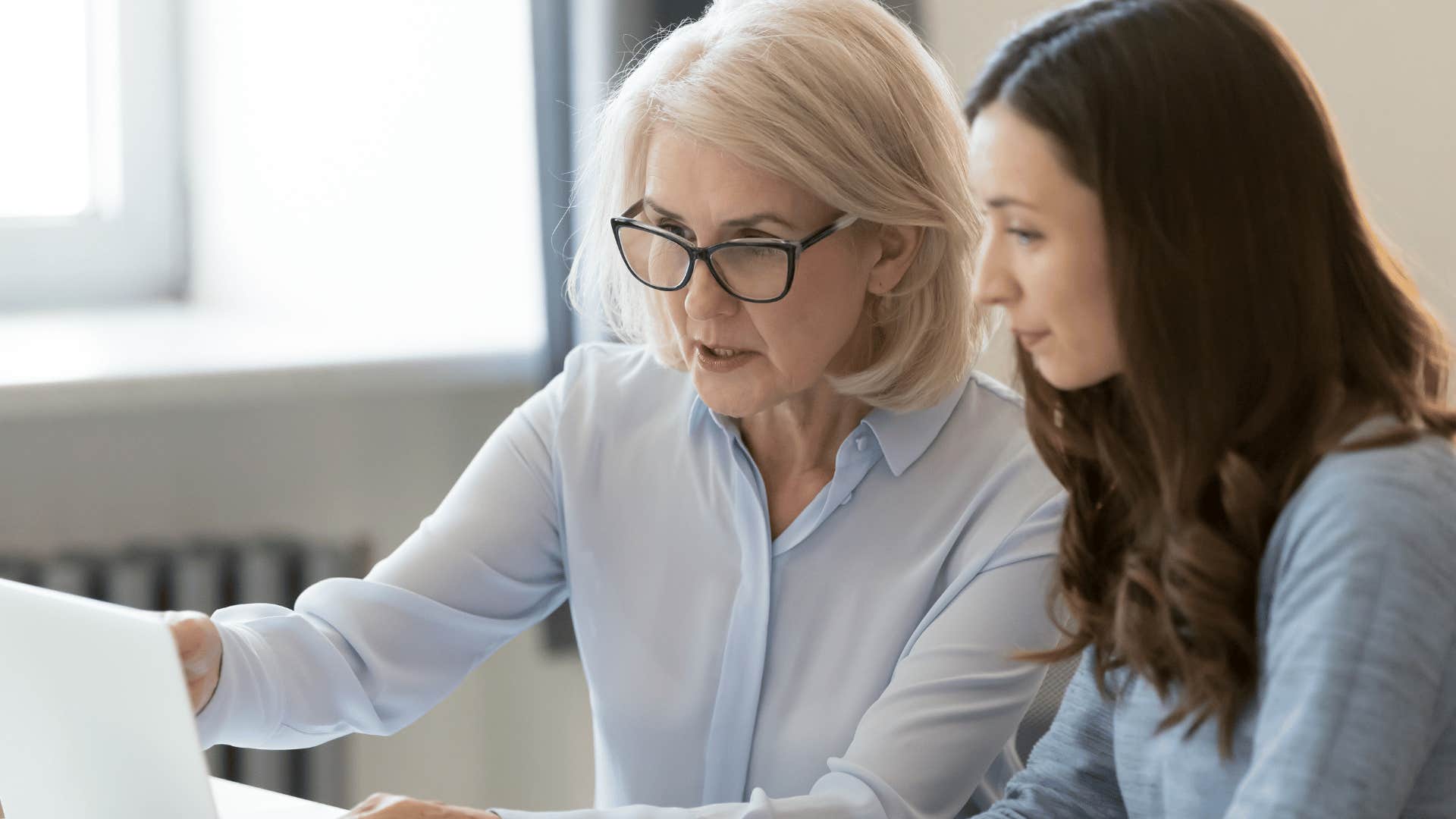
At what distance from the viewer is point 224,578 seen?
2.28 meters

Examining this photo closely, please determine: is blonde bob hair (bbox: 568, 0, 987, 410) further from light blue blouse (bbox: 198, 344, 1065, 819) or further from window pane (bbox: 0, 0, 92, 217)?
window pane (bbox: 0, 0, 92, 217)

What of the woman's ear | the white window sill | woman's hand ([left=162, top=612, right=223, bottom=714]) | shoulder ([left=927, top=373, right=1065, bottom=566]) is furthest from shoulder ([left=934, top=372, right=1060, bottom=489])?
the white window sill

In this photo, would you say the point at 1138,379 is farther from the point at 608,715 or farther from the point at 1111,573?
the point at 608,715

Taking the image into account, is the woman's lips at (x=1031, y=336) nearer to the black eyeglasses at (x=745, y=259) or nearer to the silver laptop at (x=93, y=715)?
the black eyeglasses at (x=745, y=259)

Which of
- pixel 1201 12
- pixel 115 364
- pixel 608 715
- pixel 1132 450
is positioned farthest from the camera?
pixel 115 364

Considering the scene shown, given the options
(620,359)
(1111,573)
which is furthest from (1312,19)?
(1111,573)

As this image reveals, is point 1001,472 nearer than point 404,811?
No

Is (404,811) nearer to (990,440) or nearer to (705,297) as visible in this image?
(705,297)

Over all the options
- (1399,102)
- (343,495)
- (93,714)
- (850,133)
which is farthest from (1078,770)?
(343,495)

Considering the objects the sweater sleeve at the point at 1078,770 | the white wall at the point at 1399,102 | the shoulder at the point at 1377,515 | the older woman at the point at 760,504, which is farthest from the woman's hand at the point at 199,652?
the white wall at the point at 1399,102

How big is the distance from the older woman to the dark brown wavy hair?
1.41 feet

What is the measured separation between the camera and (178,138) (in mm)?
2633

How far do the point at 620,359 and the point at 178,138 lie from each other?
1.41m

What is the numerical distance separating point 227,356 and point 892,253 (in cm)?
125
